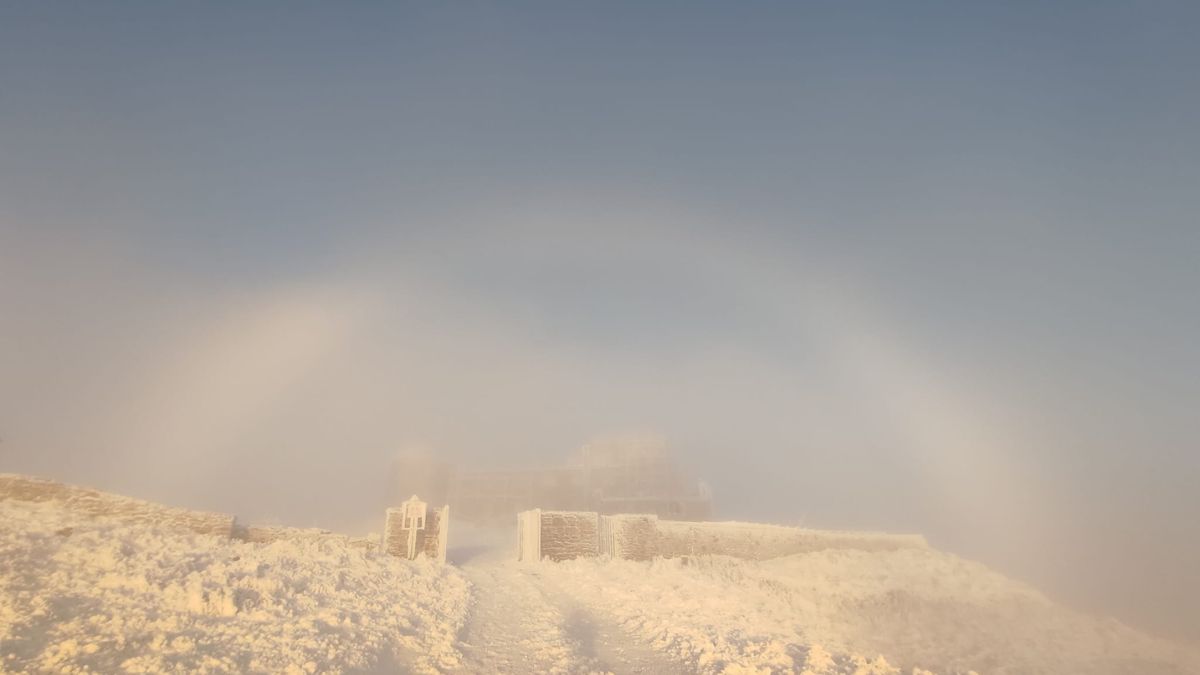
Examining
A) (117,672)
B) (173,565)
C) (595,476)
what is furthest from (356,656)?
(595,476)

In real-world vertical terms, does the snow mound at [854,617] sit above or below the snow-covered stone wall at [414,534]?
below

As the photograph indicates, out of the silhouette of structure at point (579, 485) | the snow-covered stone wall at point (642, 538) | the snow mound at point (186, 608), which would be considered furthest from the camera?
the silhouette of structure at point (579, 485)

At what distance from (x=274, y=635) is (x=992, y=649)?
105 feet

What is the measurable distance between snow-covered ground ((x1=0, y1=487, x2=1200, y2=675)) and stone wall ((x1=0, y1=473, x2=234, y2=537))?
81cm

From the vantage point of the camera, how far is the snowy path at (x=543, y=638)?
1079cm

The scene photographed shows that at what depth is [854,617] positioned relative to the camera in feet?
90.5

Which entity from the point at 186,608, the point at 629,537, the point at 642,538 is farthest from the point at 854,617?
the point at 186,608

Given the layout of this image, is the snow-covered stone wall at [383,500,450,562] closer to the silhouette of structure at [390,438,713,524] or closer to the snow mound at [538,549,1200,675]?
the snow mound at [538,549,1200,675]

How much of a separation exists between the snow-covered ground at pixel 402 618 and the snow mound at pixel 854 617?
140 mm

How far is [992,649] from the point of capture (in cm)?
2620

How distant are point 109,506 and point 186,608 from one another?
14.4m

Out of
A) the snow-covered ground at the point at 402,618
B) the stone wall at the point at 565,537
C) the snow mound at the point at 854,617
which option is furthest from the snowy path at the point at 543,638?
the stone wall at the point at 565,537

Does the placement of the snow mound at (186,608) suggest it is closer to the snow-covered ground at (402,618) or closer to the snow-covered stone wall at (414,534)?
the snow-covered ground at (402,618)

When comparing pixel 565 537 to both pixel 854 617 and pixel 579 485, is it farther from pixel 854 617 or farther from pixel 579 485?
pixel 579 485
